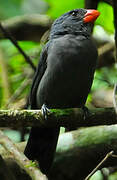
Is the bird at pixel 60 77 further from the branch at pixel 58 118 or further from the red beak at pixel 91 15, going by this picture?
the branch at pixel 58 118

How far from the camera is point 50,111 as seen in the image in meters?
3.55

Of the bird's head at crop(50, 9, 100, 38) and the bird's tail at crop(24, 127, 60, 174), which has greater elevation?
the bird's head at crop(50, 9, 100, 38)

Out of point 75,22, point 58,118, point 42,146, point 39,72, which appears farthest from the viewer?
point 75,22

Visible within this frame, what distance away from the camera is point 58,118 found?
3.57 m

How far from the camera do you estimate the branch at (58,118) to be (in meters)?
3.31

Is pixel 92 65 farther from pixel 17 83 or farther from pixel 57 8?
pixel 17 83

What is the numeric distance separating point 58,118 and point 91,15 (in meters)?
1.54

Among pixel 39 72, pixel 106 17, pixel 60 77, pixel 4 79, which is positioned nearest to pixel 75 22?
pixel 106 17

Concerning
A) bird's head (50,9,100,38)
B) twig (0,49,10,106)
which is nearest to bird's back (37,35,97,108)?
bird's head (50,9,100,38)

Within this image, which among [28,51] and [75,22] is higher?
[75,22]

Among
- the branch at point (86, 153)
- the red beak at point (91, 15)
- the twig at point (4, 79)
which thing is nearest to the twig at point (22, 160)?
the branch at point (86, 153)

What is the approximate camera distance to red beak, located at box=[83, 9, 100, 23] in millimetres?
4529

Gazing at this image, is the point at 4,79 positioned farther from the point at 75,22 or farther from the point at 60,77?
the point at 60,77

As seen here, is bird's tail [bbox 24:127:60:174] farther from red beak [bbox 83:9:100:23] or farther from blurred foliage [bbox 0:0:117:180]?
red beak [bbox 83:9:100:23]
